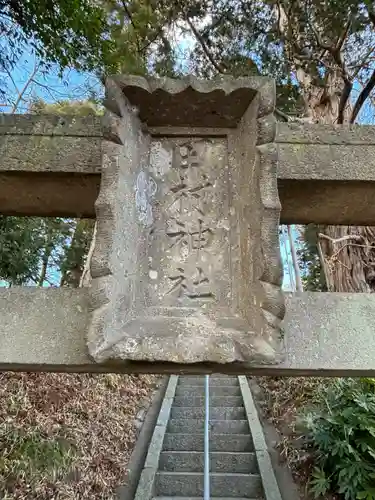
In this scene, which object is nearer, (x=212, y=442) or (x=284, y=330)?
(x=284, y=330)

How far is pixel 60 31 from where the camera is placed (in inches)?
147

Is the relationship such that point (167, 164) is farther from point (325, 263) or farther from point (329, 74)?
point (329, 74)

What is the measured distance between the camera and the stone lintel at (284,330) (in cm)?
158

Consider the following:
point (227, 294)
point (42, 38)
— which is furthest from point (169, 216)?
point (42, 38)

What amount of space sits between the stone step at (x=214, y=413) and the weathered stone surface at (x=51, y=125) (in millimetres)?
4823

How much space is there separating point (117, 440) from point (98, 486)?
0.79m

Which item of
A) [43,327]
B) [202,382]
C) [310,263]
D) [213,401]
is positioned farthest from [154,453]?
[310,263]

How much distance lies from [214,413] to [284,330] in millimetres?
4607

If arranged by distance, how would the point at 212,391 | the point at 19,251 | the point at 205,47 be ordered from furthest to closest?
1. the point at 212,391
2. the point at 205,47
3. the point at 19,251

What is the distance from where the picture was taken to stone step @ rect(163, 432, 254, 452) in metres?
4.98

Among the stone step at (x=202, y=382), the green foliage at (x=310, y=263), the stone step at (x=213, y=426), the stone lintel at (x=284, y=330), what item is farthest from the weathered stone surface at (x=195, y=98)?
the green foliage at (x=310, y=263)

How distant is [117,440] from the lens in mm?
4805

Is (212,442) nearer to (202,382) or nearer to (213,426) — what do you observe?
(213,426)

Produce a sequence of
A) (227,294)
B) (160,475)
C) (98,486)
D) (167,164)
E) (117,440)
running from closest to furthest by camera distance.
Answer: (227,294), (167,164), (98,486), (160,475), (117,440)
